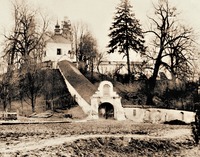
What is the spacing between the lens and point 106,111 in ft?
38.5

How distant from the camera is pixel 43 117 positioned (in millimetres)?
11125

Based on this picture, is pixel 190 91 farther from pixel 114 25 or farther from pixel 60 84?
pixel 60 84

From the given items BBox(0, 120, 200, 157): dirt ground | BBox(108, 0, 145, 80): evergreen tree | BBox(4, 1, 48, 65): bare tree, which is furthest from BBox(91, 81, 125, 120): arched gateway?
BBox(4, 1, 48, 65): bare tree

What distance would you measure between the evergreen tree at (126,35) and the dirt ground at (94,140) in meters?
2.79

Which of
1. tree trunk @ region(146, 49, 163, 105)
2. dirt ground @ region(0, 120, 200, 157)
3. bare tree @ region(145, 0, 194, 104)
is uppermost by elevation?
bare tree @ region(145, 0, 194, 104)

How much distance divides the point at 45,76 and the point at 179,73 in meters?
3.99

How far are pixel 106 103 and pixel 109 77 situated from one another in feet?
5.16

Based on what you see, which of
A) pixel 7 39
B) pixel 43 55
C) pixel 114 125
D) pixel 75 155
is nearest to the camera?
pixel 75 155

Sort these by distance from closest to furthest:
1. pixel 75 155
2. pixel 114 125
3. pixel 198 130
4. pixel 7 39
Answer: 1. pixel 75 155
2. pixel 198 130
3. pixel 114 125
4. pixel 7 39

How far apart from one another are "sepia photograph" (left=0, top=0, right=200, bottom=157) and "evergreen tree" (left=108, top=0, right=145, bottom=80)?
28mm

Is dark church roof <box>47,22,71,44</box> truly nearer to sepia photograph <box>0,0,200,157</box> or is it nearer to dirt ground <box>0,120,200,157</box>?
sepia photograph <box>0,0,200,157</box>

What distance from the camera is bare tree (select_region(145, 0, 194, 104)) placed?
12.1 m

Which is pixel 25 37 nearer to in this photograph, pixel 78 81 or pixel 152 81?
pixel 78 81

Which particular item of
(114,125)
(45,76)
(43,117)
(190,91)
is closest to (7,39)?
(45,76)
